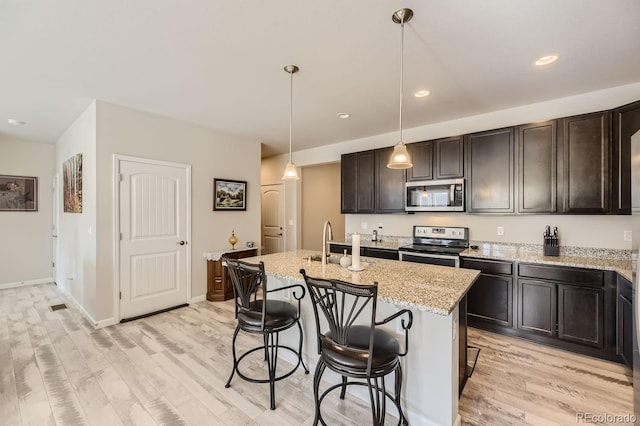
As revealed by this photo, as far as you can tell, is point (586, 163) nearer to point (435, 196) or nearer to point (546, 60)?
point (546, 60)

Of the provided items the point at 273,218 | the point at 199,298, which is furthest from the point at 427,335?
the point at 273,218

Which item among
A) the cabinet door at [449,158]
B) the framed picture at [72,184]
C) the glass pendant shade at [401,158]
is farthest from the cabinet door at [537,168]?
the framed picture at [72,184]

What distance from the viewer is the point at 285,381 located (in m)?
2.29

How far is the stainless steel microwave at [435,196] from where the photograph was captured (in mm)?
3566

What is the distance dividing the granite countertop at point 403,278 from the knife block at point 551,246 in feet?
5.35

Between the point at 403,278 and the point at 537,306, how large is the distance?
6.39ft

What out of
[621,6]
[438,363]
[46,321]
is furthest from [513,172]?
[46,321]

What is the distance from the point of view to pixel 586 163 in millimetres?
2816

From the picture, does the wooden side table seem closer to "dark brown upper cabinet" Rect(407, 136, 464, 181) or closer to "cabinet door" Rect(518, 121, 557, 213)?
"dark brown upper cabinet" Rect(407, 136, 464, 181)

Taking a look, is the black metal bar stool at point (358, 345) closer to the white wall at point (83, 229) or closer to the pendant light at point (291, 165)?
the pendant light at point (291, 165)

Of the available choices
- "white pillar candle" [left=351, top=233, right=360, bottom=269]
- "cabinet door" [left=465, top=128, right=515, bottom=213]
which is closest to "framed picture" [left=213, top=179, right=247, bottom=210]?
"white pillar candle" [left=351, top=233, right=360, bottom=269]

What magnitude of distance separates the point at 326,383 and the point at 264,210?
472cm

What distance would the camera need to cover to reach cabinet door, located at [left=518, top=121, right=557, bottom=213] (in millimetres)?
2998

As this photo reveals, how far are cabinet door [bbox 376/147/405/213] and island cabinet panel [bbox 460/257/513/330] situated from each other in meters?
1.22
